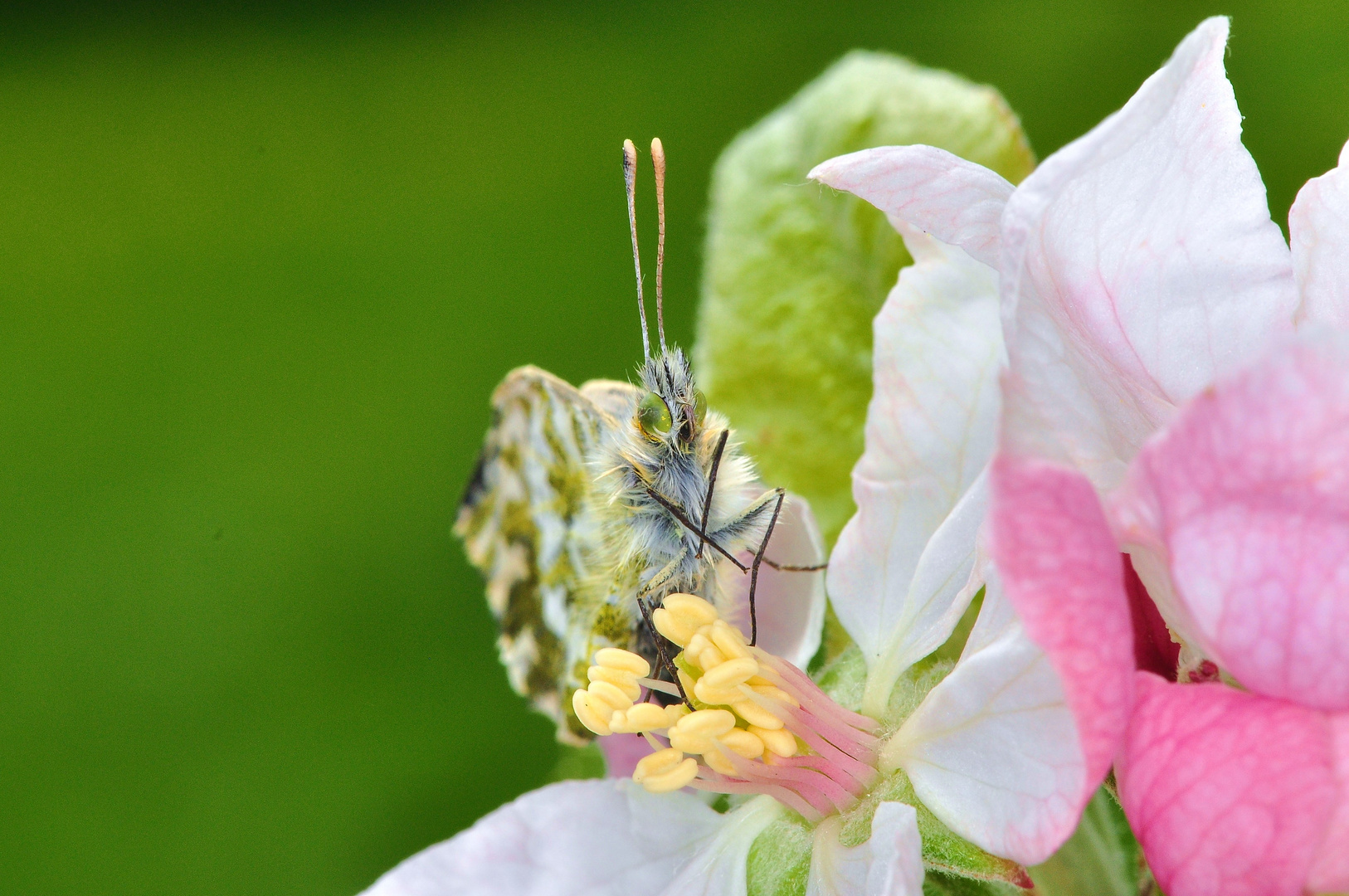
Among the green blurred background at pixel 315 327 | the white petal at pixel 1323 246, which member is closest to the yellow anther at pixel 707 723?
the white petal at pixel 1323 246

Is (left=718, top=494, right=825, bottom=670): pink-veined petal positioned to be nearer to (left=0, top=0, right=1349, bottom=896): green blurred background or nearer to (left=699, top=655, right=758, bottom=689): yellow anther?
(left=699, top=655, right=758, bottom=689): yellow anther

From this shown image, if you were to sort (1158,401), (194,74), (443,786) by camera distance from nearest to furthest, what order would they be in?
(1158,401)
(443,786)
(194,74)

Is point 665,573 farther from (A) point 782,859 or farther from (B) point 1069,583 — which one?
(B) point 1069,583

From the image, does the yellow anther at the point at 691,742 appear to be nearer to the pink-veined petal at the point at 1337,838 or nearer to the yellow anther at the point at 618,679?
the yellow anther at the point at 618,679

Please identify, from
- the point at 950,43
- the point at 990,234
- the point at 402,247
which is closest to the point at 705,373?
the point at 990,234

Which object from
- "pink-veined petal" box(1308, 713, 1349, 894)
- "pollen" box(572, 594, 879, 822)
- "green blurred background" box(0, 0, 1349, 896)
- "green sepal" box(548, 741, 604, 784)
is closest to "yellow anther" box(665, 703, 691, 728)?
"pollen" box(572, 594, 879, 822)

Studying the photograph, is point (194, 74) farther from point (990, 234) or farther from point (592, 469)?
point (990, 234)

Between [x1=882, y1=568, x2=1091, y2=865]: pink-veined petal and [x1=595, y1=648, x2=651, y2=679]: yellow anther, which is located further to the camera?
[x1=595, y1=648, x2=651, y2=679]: yellow anther
